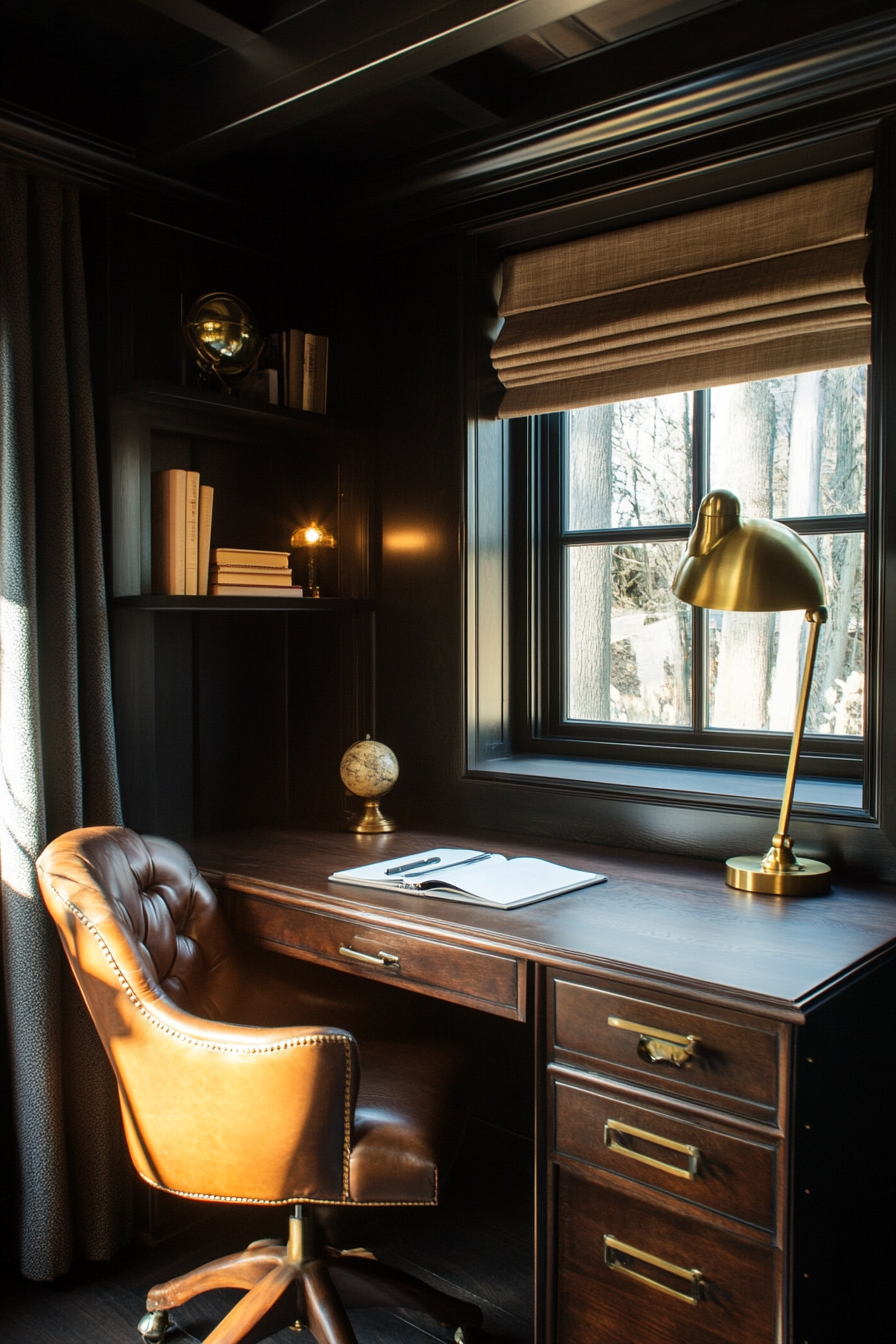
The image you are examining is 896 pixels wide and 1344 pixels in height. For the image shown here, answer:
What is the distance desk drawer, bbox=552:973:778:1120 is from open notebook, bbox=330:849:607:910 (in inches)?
10.7

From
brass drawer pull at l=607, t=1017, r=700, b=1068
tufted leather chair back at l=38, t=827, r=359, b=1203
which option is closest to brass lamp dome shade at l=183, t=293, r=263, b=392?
tufted leather chair back at l=38, t=827, r=359, b=1203

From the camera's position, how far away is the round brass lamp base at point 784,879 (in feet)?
6.03

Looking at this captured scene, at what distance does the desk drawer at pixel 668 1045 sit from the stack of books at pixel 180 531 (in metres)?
Answer: 1.33

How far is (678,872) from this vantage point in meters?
2.05

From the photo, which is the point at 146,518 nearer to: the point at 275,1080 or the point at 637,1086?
the point at 275,1080

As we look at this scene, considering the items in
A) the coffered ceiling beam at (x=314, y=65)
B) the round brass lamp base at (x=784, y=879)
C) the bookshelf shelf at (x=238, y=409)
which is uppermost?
the coffered ceiling beam at (x=314, y=65)

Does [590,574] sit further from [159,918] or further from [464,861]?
[159,918]

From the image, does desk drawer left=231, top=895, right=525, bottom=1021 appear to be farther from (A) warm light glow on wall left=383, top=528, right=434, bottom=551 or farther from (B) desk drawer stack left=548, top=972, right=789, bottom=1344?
(A) warm light glow on wall left=383, top=528, right=434, bottom=551

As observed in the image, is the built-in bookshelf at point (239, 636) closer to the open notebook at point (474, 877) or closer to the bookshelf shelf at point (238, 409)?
the bookshelf shelf at point (238, 409)

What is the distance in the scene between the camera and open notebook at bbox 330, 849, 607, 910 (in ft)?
6.11

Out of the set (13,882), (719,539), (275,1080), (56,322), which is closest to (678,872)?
(719,539)

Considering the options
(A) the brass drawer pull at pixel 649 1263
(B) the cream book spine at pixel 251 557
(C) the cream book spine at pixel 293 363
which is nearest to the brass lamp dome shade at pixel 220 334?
(C) the cream book spine at pixel 293 363

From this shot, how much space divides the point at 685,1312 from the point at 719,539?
1.22 meters

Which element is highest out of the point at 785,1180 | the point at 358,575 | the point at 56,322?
the point at 56,322
